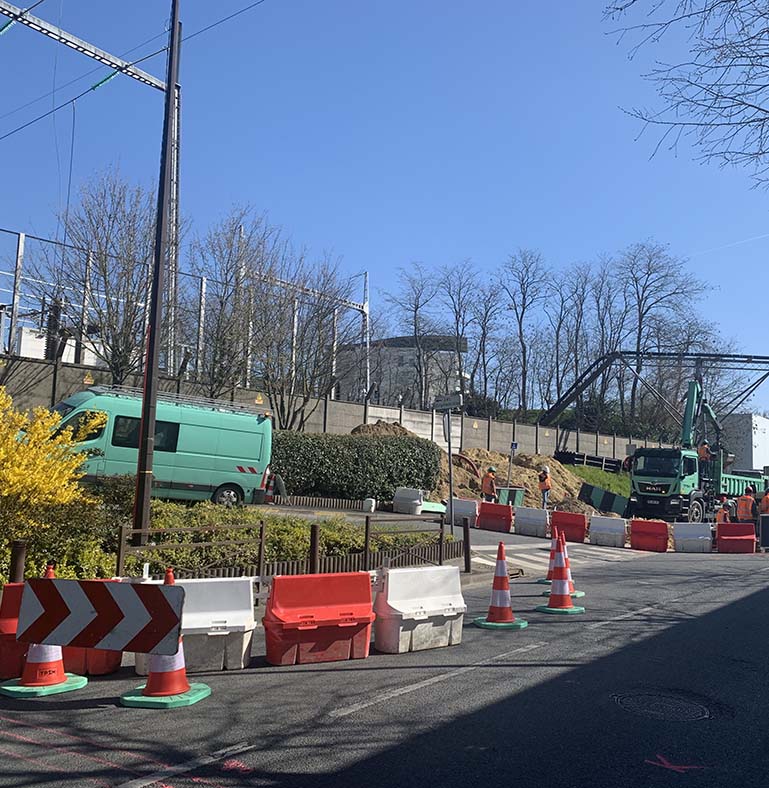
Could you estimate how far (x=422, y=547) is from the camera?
13578 mm

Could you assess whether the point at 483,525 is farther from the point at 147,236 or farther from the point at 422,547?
the point at 147,236

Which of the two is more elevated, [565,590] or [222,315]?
[222,315]

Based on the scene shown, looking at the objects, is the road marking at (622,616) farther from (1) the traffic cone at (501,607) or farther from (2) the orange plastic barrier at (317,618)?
(2) the orange plastic barrier at (317,618)

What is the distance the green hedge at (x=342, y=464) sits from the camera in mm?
25797

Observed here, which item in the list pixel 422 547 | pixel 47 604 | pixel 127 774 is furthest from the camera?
pixel 422 547

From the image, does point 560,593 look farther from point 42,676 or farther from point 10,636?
point 10,636

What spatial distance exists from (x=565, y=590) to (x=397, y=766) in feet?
20.5

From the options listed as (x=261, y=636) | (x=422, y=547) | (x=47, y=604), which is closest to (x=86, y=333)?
(x=422, y=547)

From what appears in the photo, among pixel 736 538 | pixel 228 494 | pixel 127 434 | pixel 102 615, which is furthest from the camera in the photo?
pixel 736 538

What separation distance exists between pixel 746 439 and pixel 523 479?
27149 mm

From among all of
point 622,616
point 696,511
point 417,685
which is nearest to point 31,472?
point 417,685

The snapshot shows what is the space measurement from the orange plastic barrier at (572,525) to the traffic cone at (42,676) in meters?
17.5

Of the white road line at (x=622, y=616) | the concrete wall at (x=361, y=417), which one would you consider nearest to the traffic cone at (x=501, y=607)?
the white road line at (x=622, y=616)

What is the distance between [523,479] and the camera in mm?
36375
